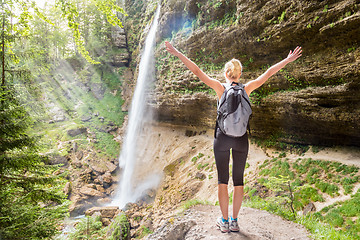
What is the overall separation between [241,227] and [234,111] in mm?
1896

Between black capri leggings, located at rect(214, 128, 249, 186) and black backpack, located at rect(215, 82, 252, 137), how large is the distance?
106 millimetres

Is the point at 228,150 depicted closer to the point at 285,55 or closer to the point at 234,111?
the point at 234,111

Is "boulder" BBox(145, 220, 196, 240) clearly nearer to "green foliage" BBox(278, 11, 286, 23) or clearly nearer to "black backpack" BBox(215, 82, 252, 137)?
"black backpack" BBox(215, 82, 252, 137)

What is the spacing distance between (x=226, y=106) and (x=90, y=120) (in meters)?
22.5

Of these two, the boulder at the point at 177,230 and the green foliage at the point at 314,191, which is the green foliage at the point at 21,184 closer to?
the boulder at the point at 177,230

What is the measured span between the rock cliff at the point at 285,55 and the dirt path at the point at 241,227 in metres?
6.43

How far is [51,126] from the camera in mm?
19047

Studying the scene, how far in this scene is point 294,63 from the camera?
27.1ft

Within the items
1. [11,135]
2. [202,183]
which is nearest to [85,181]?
[202,183]

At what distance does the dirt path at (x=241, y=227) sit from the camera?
2.63m

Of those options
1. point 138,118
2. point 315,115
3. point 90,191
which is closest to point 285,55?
point 315,115

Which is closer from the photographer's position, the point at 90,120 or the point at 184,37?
the point at 184,37

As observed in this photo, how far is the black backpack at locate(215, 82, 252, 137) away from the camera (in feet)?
7.70

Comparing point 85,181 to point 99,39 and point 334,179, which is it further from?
point 99,39
